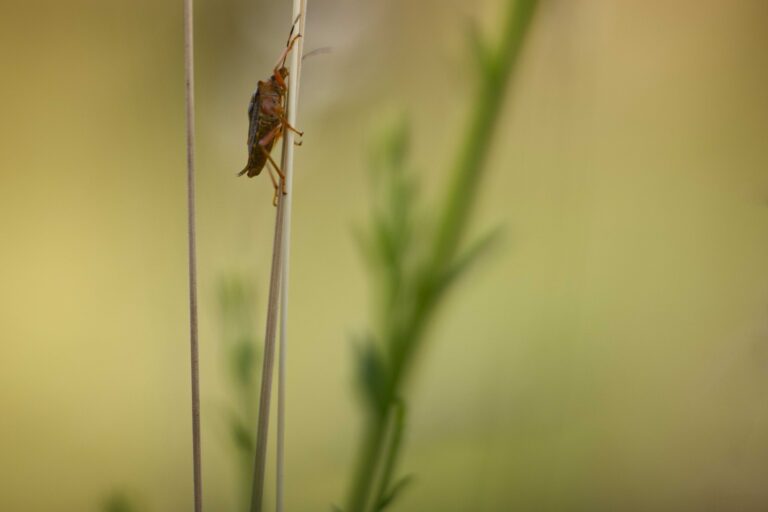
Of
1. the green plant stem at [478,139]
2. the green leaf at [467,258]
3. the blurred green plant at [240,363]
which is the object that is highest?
the green plant stem at [478,139]

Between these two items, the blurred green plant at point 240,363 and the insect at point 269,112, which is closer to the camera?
the insect at point 269,112

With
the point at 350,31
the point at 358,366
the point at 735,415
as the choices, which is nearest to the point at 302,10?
the point at 350,31

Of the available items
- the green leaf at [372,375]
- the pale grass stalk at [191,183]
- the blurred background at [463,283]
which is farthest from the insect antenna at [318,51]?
the green leaf at [372,375]

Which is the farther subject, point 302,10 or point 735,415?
point 735,415

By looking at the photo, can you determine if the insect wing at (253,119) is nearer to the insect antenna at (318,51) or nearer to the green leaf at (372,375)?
the insect antenna at (318,51)

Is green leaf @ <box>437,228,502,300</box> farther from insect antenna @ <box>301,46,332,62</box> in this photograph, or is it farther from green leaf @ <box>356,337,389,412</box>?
insect antenna @ <box>301,46,332,62</box>

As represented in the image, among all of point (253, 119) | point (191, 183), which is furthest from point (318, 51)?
point (191, 183)

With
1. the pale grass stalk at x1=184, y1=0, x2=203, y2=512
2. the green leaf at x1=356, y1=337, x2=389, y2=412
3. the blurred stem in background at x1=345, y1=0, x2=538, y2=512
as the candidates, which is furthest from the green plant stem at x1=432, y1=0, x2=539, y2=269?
the pale grass stalk at x1=184, y1=0, x2=203, y2=512

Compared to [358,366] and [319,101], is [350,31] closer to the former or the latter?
[319,101]
